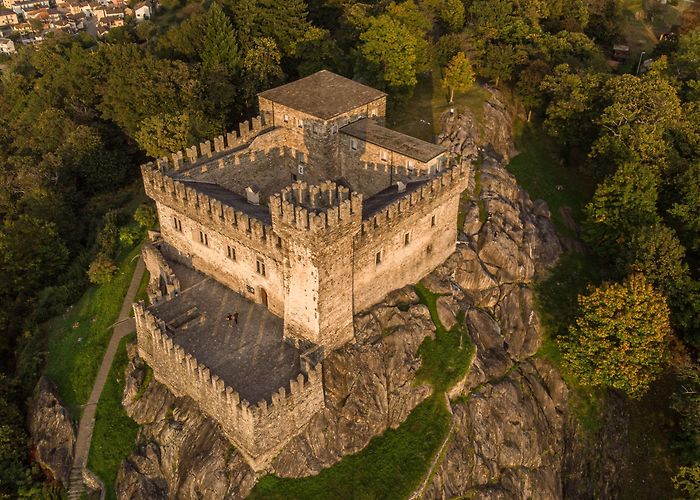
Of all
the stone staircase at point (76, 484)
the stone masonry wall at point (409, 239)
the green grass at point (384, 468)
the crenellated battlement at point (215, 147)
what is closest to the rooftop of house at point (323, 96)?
the crenellated battlement at point (215, 147)

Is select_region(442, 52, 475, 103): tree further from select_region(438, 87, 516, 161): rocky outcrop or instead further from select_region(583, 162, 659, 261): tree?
select_region(583, 162, 659, 261): tree

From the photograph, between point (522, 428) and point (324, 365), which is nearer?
point (324, 365)

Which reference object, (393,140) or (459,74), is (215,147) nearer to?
(393,140)

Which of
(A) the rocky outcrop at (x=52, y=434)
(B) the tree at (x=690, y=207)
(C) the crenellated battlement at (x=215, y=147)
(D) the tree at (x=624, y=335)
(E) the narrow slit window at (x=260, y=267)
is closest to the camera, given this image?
(E) the narrow slit window at (x=260, y=267)

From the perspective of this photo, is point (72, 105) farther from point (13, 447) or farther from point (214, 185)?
point (13, 447)

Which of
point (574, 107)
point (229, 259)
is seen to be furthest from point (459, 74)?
point (229, 259)

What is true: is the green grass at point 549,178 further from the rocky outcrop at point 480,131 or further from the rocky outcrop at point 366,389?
the rocky outcrop at point 366,389

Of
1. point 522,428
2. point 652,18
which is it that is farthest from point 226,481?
point 652,18
